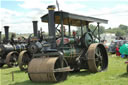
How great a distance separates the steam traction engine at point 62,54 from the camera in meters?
6.32

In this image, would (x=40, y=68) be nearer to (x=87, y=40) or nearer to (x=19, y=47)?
(x=87, y=40)

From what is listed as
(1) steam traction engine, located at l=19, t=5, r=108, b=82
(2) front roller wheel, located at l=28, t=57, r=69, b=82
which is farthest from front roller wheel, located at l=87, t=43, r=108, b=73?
(2) front roller wheel, located at l=28, t=57, r=69, b=82

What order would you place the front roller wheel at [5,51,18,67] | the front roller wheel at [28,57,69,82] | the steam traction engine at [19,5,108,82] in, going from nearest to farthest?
1. the front roller wheel at [28,57,69,82]
2. the steam traction engine at [19,5,108,82]
3. the front roller wheel at [5,51,18,67]

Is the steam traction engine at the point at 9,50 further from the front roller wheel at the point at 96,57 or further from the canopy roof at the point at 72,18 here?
the front roller wheel at the point at 96,57

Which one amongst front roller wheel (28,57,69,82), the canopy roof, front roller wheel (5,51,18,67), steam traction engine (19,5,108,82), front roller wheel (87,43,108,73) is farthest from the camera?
front roller wheel (5,51,18,67)

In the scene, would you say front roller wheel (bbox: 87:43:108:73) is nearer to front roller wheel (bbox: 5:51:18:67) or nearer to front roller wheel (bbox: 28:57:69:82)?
front roller wheel (bbox: 28:57:69:82)

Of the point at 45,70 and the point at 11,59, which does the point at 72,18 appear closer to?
the point at 45,70

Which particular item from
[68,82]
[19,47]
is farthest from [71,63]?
[19,47]

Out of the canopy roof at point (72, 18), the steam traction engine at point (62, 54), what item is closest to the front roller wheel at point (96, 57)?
the steam traction engine at point (62, 54)

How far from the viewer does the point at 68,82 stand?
6.45 m

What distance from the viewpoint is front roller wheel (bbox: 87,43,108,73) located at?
784cm

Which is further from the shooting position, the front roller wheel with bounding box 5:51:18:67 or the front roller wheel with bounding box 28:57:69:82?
the front roller wheel with bounding box 5:51:18:67

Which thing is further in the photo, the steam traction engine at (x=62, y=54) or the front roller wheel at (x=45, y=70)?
the steam traction engine at (x=62, y=54)

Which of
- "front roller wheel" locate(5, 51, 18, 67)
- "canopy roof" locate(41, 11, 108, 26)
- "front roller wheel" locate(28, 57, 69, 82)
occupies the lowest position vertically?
"front roller wheel" locate(5, 51, 18, 67)
